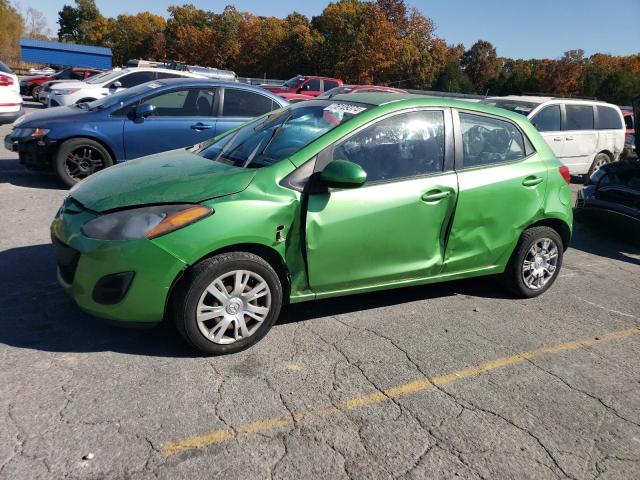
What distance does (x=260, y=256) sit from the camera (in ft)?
11.6

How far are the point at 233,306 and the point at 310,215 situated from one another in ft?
2.51

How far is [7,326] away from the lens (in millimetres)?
3543

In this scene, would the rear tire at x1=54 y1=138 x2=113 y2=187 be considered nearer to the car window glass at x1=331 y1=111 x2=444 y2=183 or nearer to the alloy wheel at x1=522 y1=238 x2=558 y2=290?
the car window glass at x1=331 y1=111 x2=444 y2=183

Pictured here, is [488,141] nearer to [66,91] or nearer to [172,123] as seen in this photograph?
[172,123]

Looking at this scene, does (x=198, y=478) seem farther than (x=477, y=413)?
No

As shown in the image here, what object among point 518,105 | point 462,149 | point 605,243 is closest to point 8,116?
point 462,149

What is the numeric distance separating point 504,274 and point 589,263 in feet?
7.33

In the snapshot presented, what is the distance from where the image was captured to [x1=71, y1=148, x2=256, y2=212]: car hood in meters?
3.36

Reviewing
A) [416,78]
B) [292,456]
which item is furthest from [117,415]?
[416,78]

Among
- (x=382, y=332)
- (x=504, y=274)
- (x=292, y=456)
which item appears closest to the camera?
(x=292, y=456)

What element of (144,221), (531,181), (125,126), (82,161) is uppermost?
(531,181)

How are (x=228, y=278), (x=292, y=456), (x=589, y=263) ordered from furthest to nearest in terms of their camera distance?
(x=589, y=263)
(x=228, y=278)
(x=292, y=456)

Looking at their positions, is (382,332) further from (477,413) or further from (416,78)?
(416,78)

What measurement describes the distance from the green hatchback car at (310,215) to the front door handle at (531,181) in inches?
0.5
